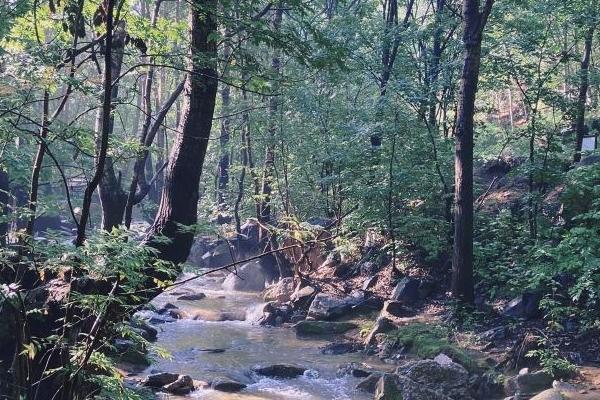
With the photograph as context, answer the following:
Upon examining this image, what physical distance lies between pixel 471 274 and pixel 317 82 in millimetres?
10196

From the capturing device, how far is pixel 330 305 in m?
13.3

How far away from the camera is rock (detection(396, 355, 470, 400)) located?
7.79 m

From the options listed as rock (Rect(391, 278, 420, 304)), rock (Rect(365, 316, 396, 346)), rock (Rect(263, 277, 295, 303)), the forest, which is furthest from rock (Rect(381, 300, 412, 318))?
rock (Rect(263, 277, 295, 303))

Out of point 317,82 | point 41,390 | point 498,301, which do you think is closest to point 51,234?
point 41,390

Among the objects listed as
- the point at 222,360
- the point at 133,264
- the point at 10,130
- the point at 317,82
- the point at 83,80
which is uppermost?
the point at 317,82

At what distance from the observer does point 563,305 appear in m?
9.38

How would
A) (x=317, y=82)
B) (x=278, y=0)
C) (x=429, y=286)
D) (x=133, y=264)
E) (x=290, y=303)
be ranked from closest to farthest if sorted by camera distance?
(x=133, y=264) < (x=278, y=0) < (x=429, y=286) < (x=290, y=303) < (x=317, y=82)

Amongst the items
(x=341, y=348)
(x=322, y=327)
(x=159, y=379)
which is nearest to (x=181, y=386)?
(x=159, y=379)

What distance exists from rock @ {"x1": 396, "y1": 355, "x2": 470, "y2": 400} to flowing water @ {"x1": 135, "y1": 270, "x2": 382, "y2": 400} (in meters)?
0.92

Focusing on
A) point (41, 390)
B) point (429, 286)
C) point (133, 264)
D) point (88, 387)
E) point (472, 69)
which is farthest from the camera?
point (429, 286)

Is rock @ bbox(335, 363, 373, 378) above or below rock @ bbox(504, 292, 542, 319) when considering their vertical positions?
below

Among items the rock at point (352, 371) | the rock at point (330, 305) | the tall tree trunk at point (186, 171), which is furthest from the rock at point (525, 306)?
the tall tree trunk at point (186, 171)

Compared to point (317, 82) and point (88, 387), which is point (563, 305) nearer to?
point (88, 387)

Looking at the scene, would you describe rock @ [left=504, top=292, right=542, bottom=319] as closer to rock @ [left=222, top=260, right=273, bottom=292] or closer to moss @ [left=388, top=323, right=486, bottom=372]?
moss @ [left=388, top=323, right=486, bottom=372]
